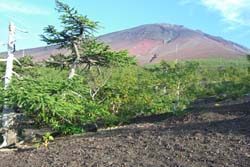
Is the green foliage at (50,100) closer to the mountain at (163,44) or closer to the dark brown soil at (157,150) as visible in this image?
the dark brown soil at (157,150)

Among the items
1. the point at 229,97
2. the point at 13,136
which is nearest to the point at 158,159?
the point at 13,136

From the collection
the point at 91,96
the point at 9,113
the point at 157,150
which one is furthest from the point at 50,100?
the point at 91,96

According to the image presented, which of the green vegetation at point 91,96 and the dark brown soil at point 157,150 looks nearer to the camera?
the dark brown soil at point 157,150

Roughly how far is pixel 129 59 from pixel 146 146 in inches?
187

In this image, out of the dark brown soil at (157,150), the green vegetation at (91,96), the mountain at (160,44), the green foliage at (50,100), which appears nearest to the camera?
the dark brown soil at (157,150)

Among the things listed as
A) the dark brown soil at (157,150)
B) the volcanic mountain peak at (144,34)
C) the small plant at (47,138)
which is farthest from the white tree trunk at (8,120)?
the volcanic mountain peak at (144,34)

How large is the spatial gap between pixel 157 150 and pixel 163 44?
524 ft

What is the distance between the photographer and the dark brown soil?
639 cm

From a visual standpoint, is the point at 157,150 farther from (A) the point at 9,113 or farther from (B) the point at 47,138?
(A) the point at 9,113

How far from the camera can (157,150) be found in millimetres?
7137

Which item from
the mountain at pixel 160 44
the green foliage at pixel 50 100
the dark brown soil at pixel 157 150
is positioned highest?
the mountain at pixel 160 44

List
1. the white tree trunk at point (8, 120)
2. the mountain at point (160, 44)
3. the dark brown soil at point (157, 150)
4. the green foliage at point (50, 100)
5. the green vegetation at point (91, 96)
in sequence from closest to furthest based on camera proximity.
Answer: the dark brown soil at point (157, 150)
the green foliage at point (50, 100)
the green vegetation at point (91, 96)
the white tree trunk at point (8, 120)
the mountain at point (160, 44)

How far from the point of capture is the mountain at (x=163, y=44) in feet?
443

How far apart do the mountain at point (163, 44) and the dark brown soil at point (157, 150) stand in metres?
119
